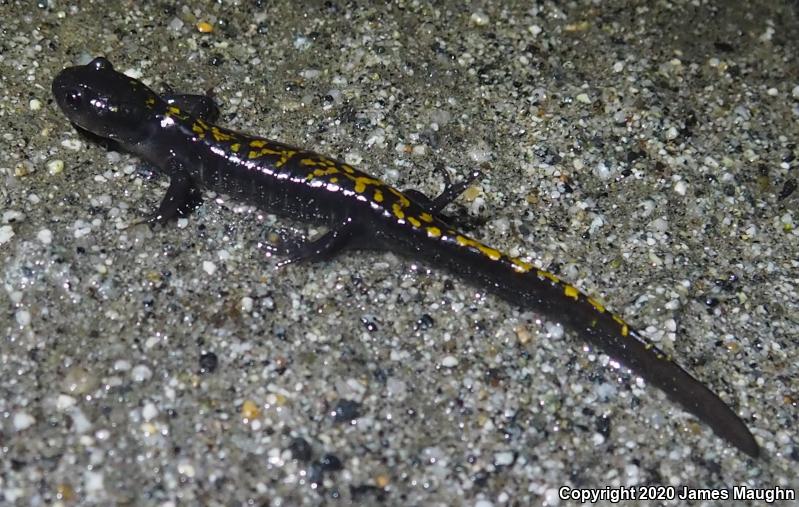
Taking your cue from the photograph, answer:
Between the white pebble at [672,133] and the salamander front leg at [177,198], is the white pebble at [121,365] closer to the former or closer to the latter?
the salamander front leg at [177,198]

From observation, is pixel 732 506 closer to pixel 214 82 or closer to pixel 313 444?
pixel 313 444

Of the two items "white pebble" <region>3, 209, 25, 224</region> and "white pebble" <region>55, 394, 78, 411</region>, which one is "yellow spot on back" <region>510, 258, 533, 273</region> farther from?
"white pebble" <region>3, 209, 25, 224</region>

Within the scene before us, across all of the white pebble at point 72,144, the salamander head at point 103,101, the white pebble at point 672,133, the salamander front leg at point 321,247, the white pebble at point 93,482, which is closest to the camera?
the white pebble at point 93,482

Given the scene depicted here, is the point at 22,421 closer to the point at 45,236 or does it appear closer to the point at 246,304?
the point at 45,236

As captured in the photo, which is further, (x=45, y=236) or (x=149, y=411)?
(x=45, y=236)

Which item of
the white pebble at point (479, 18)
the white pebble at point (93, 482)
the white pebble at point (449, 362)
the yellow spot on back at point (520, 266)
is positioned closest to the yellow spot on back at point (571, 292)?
the yellow spot on back at point (520, 266)

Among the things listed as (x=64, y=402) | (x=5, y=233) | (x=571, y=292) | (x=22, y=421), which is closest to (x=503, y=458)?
(x=571, y=292)

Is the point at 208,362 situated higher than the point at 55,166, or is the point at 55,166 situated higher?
the point at 55,166
